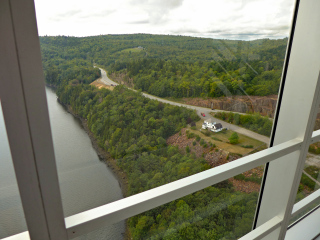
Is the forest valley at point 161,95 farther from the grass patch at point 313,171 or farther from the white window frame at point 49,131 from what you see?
the grass patch at point 313,171

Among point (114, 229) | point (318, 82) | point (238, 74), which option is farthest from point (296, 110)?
point (114, 229)

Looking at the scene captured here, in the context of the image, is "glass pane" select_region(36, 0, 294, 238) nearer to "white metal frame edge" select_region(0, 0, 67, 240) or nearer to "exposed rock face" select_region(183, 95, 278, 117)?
"exposed rock face" select_region(183, 95, 278, 117)

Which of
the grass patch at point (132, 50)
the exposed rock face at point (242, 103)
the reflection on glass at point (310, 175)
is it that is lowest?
the reflection on glass at point (310, 175)

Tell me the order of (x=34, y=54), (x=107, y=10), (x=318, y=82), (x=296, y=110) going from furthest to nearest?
(x=296, y=110) → (x=318, y=82) → (x=107, y=10) → (x=34, y=54)

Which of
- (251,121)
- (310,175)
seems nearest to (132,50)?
(251,121)

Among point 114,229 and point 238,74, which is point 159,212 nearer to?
point 114,229

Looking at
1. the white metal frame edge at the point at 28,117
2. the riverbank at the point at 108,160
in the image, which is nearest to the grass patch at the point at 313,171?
the riverbank at the point at 108,160

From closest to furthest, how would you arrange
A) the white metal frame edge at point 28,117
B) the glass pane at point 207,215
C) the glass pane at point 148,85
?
the white metal frame edge at point 28,117 < the glass pane at point 148,85 < the glass pane at point 207,215

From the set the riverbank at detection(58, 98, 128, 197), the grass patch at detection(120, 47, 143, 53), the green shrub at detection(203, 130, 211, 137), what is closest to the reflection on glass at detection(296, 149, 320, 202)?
the green shrub at detection(203, 130, 211, 137)
